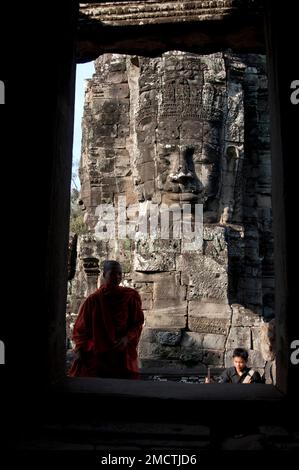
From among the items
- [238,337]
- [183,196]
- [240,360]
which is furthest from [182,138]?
[240,360]

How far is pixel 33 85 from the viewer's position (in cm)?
245

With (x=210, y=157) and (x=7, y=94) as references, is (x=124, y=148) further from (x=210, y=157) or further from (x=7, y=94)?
(x=7, y=94)

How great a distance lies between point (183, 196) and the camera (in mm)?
9359

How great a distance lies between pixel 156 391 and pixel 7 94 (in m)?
1.47

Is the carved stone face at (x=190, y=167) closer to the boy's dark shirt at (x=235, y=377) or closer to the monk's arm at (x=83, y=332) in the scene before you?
the boy's dark shirt at (x=235, y=377)

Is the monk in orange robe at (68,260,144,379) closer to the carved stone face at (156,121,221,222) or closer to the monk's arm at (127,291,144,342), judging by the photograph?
the monk's arm at (127,291,144,342)

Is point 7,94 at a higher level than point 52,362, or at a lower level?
higher

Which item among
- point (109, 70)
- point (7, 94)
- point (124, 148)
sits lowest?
point (7, 94)

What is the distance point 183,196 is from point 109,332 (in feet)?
15.4

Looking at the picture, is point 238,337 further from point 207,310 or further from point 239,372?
point 239,372

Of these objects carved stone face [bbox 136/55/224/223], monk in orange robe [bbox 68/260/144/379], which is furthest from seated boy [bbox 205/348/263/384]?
carved stone face [bbox 136/55/224/223]

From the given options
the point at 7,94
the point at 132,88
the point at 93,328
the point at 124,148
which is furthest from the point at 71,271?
the point at 7,94

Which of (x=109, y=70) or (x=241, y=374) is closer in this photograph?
(x=241, y=374)
